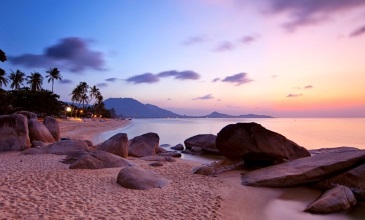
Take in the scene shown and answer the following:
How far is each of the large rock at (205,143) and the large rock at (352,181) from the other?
12174 mm

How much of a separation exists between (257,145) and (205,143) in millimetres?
10787

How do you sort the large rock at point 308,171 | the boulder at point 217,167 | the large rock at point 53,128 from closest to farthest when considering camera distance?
the large rock at point 308,171 → the boulder at point 217,167 → the large rock at point 53,128

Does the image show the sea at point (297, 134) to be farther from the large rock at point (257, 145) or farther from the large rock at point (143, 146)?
the large rock at point (257, 145)

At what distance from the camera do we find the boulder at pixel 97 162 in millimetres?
11367

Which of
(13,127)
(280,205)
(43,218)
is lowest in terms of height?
(280,205)

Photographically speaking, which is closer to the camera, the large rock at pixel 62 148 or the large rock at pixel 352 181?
the large rock at pixel 352 181

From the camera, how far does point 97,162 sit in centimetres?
1177

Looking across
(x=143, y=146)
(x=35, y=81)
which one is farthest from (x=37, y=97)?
(x=143, y=146)

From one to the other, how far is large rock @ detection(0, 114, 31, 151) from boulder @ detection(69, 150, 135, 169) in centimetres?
728

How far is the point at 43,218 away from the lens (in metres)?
5.59

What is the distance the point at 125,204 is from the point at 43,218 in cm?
199

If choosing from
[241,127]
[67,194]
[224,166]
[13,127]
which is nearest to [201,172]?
[224,166]

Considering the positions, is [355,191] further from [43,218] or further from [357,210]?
[43,218]

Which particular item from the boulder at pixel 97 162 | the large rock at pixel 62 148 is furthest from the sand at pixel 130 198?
the large rock at pixel 62 148
